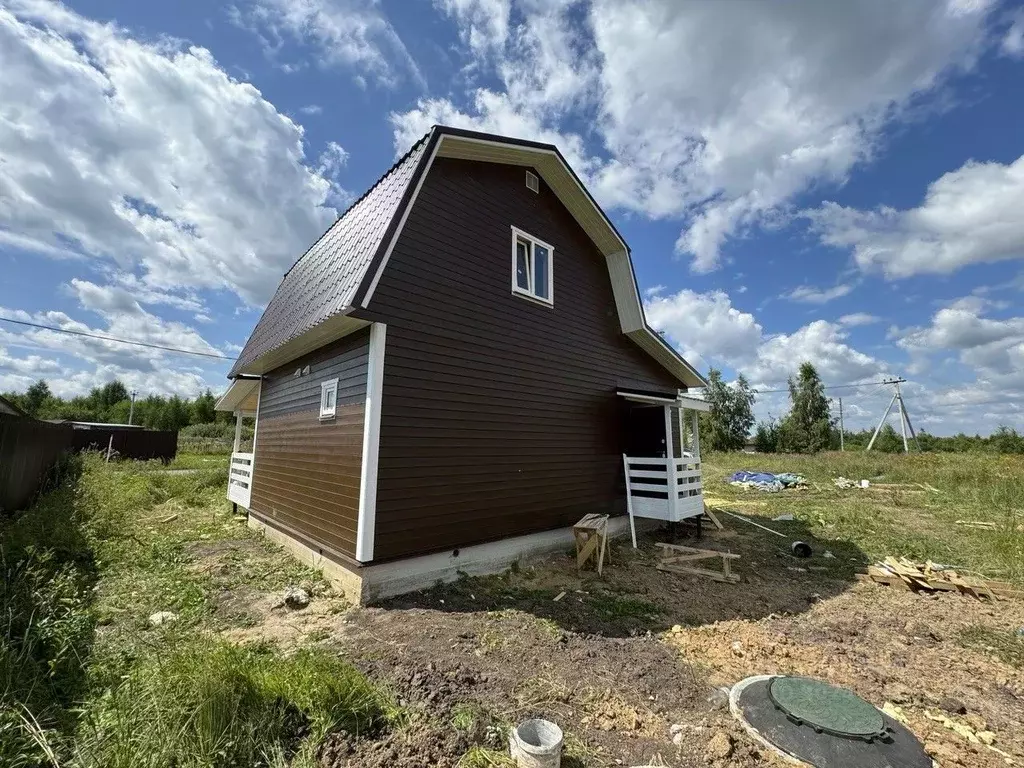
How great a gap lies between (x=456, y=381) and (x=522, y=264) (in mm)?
2719

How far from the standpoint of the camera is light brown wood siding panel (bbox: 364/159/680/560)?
593 cm

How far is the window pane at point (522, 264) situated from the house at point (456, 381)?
5 centimetres

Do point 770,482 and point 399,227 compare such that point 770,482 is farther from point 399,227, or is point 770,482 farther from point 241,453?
point 241,453

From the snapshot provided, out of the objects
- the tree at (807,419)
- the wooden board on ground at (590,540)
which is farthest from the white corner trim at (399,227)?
the tree at (807,419)

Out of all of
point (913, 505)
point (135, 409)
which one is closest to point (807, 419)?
point (913, 505)

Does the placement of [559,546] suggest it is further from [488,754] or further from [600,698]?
[488,754]

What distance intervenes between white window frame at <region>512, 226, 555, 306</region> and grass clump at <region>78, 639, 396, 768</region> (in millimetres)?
5923

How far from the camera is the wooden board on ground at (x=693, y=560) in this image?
661 centimetres

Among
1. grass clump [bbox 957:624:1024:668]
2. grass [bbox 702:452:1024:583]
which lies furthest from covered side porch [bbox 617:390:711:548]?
grass clump [bbox 957:624:1024:668]

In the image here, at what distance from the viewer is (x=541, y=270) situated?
326 inches

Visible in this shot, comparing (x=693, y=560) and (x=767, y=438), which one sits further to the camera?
(x=767, y=438)

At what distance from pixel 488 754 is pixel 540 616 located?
2.49 m

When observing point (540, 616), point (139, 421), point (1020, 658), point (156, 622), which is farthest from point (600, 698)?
point (139, 421)

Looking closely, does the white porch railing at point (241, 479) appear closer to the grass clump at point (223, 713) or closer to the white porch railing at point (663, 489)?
the grass clump at point (223, 713)
